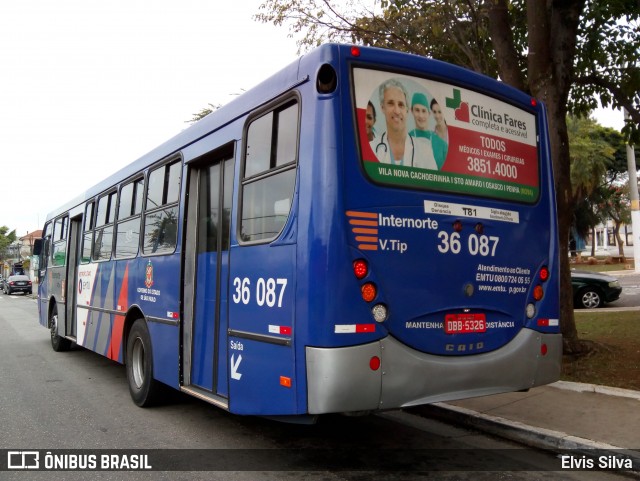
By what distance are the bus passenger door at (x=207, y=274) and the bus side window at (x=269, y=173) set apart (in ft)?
1.86

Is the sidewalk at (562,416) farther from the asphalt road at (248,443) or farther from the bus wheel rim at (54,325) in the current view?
the bus wheel rim at (54,325)

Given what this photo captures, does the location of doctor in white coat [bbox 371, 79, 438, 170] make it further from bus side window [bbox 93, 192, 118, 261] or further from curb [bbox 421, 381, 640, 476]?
bus side window [bbox 93, 192, 118, 261]

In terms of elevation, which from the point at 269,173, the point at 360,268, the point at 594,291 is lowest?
the point at 594,291

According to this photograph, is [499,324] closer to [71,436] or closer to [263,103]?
[263,103]

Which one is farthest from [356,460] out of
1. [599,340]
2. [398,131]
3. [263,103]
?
[599,340]

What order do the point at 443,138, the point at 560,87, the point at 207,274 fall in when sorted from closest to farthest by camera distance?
the point at 443,138
the point at 207,274
the point at 560,87

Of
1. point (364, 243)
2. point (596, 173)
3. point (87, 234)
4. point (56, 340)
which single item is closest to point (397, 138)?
point (364, 243)

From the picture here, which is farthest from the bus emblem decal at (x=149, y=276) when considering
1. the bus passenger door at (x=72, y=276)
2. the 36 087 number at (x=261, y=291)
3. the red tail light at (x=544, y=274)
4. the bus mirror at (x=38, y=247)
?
the bus mirror at (x=38, y=247)

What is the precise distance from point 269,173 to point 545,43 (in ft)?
18.8

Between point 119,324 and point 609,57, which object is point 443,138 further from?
point 609,57

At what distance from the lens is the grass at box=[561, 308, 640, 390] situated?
730 centimetres

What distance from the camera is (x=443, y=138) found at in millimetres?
4570

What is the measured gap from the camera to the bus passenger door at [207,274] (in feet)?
16.9

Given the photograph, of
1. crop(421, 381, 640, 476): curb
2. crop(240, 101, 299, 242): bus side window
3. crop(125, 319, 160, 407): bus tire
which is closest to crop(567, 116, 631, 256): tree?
crop(421, 381, 640, 476): curb
